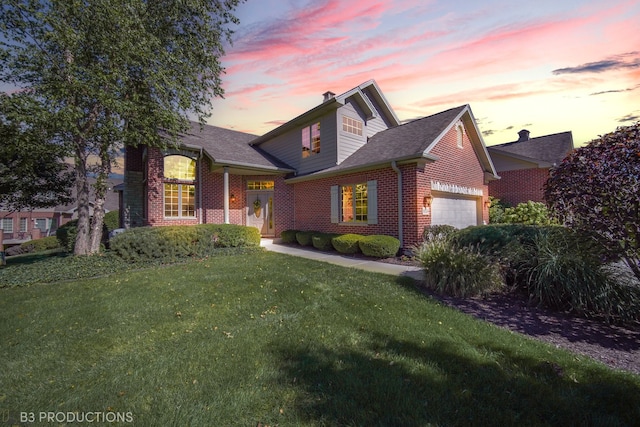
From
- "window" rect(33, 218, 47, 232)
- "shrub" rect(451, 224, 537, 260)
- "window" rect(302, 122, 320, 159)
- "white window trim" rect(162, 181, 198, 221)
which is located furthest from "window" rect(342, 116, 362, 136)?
"window" rect(33, 218, 47, 232)

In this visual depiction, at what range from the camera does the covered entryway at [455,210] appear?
1086 centimetres

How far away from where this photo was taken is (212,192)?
543 inches

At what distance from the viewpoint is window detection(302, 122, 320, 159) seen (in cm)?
1359

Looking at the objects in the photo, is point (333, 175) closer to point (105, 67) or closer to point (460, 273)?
point (460, 273)

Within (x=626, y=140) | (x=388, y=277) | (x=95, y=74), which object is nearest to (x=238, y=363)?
(x=388, y=277)

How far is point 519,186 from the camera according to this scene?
658 inches

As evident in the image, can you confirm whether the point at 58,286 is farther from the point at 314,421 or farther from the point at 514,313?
the point at 514,313

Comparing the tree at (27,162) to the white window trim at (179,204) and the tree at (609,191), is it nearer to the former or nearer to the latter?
the white window trim at (179,204)

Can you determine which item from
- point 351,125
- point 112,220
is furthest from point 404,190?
point 112,220

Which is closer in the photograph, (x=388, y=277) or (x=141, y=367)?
(x=141, y=367)

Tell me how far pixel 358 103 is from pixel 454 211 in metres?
6.78

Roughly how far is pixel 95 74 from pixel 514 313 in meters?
11.9

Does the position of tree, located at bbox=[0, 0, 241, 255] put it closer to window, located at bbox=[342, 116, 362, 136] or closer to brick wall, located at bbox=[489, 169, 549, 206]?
window, located at bbox=[342, 116, 362, 136]

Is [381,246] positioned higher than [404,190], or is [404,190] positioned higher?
[404,190]
